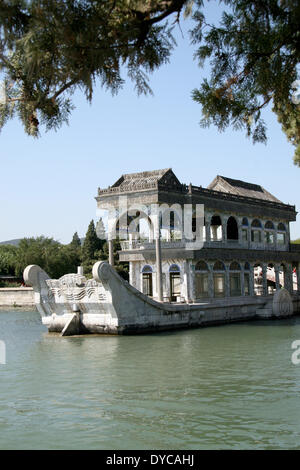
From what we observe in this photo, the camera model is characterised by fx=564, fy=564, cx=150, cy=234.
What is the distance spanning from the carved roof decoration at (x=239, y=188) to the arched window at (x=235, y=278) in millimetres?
3859

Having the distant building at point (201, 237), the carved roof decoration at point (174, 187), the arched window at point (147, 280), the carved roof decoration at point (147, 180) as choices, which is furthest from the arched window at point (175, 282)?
the carved roof decoration at point (147, 180)

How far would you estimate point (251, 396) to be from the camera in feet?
34.4

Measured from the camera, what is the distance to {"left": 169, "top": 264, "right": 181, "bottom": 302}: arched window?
25867 mm

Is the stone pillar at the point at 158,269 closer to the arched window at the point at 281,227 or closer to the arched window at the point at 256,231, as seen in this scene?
the arched window at the point at 256,231

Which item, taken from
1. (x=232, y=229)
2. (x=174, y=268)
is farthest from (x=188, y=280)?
(x=232, y=229)

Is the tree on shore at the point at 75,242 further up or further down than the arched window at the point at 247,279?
further up

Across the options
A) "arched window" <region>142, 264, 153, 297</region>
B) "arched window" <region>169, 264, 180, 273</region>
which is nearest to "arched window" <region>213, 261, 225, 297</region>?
"arched window" <region>169, 264, 180, 273</region>

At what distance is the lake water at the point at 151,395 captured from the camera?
8070 mm

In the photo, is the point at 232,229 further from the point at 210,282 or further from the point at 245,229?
the point at 210,282

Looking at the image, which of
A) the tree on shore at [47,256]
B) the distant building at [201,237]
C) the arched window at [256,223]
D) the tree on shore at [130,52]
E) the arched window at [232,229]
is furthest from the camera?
the tree on shore at [47,256]

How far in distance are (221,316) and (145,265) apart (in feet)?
13.9

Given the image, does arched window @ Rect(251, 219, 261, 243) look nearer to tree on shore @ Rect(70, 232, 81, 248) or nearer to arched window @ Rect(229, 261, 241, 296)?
arched window @ Rect(229, 261, 241, 296)

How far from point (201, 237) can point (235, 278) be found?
3.89m
